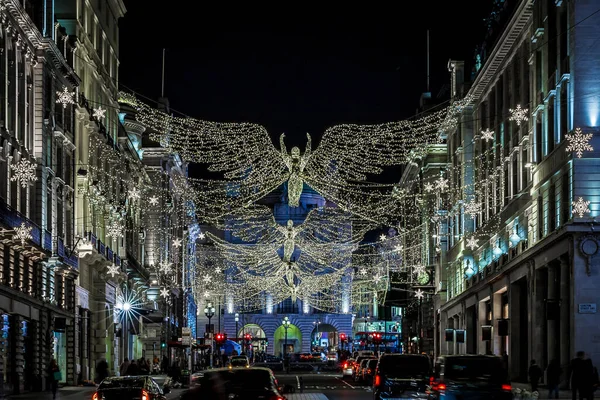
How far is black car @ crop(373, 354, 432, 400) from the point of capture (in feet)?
116

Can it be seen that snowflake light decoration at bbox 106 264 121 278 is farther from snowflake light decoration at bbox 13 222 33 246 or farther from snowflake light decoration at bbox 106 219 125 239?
snowflake light decoration at bbox 13 222 33 246

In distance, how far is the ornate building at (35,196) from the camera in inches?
1837

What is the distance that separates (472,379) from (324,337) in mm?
153760

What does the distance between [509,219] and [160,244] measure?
43.7 metres

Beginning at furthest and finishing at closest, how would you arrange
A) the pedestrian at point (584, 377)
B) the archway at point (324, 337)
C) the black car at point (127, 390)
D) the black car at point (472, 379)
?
the archway at point (324, 337)
the pedestrian at point (584, 377)
the black car at point (127, 390)
the black car at point (472, 379)

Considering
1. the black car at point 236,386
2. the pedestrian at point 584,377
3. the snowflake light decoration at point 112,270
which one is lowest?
the pedestrian at point 584,377

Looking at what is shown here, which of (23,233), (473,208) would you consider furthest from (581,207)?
(473,208)

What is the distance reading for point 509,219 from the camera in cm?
6191

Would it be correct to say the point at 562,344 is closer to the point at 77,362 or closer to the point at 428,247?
the point at 77,362

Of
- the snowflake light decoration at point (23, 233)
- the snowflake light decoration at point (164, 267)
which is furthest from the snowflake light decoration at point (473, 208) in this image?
the snowflake light decoration at point (164, 267)

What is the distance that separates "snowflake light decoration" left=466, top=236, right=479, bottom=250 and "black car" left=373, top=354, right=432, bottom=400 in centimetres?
3308

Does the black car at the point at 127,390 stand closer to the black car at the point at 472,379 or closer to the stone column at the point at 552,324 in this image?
the black car at the point at 472,379

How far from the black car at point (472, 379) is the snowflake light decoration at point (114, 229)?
131ft

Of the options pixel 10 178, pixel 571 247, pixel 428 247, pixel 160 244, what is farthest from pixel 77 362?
pixel 428 247
